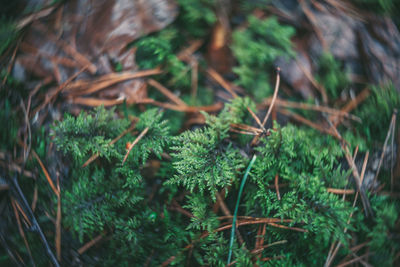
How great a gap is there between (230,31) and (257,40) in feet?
0.62

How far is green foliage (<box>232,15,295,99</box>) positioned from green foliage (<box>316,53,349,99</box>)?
222 millimetres

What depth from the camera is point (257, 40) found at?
1.58 m

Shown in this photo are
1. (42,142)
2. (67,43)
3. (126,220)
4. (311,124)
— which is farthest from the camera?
(67,43)

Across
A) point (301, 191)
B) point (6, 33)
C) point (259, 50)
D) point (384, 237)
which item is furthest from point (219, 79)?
point (6, 33)

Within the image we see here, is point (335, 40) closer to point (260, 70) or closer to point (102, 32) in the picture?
point (260, 70)

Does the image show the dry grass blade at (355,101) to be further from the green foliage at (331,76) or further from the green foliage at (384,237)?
the green foliage at (384,237)

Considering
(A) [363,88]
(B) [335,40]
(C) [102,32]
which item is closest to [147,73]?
(C) [102,32]

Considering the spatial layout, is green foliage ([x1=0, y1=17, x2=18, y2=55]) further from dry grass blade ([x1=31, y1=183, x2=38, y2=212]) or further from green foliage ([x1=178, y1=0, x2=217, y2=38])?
green foliage ([x1=178, y1=0, x2=217, y2=38])

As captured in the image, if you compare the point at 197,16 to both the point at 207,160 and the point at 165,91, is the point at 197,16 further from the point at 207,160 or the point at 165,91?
the point at 207,160

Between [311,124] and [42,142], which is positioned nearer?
[42,142]

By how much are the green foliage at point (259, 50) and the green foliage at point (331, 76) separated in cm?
22

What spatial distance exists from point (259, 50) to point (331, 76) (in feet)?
1.62

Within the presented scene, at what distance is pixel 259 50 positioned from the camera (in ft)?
4.95

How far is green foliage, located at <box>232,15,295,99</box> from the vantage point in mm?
1496
